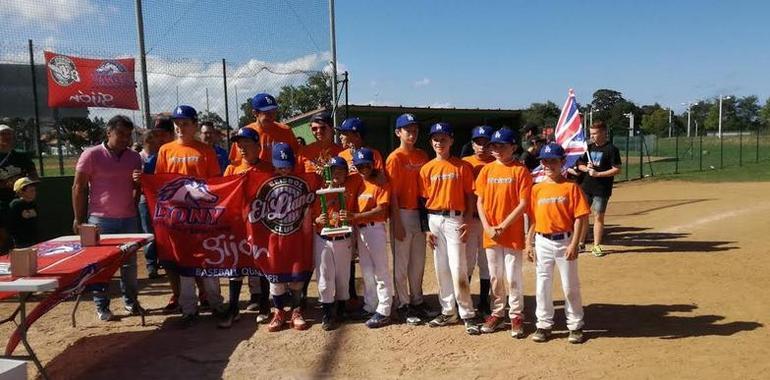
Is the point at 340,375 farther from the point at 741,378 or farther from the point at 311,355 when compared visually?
the point at 741,378

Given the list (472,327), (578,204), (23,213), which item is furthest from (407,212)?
(23,213)

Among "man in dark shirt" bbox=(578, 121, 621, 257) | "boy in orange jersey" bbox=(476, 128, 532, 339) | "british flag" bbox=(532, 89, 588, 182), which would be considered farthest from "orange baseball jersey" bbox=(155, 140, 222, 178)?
"man in dark shirt" bbox=(578, 121, 621, 257)

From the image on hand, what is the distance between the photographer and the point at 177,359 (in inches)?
169

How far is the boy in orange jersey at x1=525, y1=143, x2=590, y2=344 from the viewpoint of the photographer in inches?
167

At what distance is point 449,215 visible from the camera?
4.60 m

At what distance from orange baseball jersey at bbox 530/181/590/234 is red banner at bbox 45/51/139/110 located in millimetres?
6535

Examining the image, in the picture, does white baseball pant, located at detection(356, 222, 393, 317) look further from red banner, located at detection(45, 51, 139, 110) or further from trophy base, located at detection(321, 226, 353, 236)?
red banner, located at detection(45, 51, 139, 110)

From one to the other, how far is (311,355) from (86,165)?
2865mm

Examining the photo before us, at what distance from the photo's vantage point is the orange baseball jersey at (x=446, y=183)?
458cm

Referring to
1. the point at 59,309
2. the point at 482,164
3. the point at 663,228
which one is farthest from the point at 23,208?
the point at 663,228

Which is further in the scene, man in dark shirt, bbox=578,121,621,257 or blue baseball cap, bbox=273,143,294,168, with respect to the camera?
Answer: man in dark shirt, bbox=578,121,621,257

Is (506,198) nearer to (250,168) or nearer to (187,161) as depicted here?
(250,168)

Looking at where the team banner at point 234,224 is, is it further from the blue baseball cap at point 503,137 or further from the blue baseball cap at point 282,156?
the blue baseball cap at point 503,137

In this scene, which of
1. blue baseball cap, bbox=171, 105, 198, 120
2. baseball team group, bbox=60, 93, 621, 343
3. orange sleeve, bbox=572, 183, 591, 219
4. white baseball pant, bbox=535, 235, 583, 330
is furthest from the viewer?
blue baseball cap, bbox=171, 105, 198, 120
